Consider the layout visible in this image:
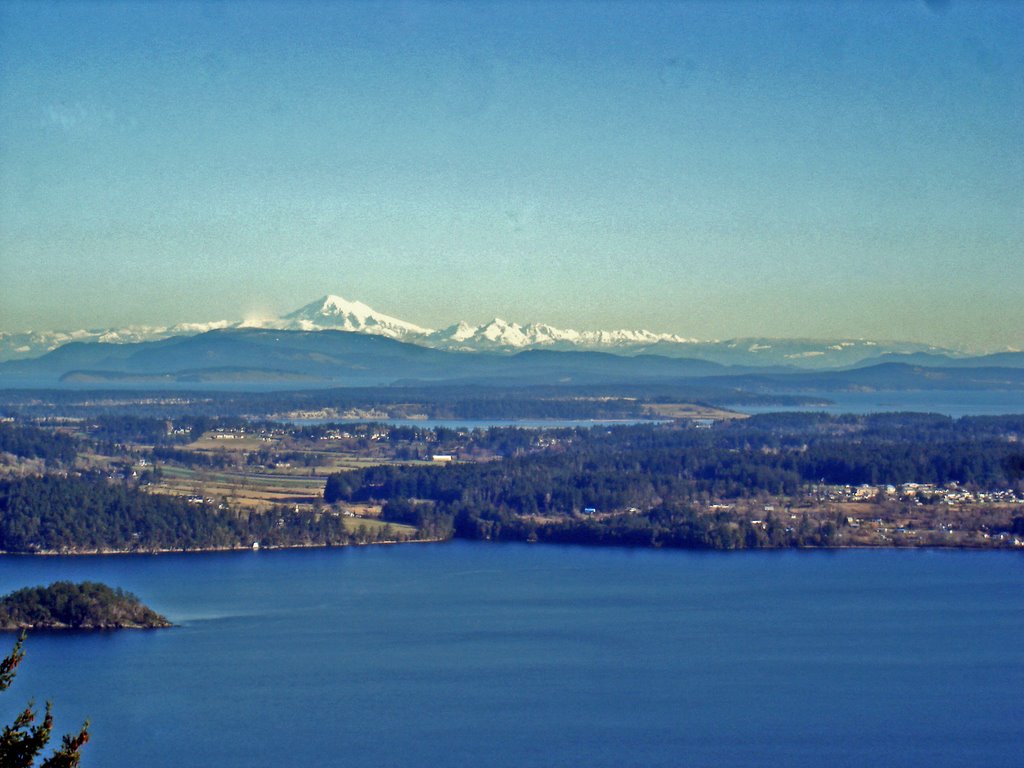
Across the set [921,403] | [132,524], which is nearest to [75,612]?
[132,524]

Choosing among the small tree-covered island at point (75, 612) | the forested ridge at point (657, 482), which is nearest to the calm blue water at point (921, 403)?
the forested ridge at point (657, 482)

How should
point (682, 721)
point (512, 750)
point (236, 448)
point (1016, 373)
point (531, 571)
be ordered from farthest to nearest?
point (1016, 373), point (236, 448), point (531, 571), point (682, 721), point (512, 750)

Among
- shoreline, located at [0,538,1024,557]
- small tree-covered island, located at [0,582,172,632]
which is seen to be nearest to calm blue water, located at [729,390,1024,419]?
shoreline, located at [0,538,1024,557]

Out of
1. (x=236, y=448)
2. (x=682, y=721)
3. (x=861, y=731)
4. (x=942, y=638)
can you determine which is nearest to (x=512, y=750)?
(x=682, y=721)

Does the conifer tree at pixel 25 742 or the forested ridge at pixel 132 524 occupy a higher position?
the conifer tree at pixel 25 742

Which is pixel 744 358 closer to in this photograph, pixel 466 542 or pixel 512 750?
pixel 466 542

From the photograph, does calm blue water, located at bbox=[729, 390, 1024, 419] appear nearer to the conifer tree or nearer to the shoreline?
the shoreline

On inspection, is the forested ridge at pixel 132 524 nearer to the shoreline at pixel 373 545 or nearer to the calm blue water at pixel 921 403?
the shoreline at pixel 373 545
